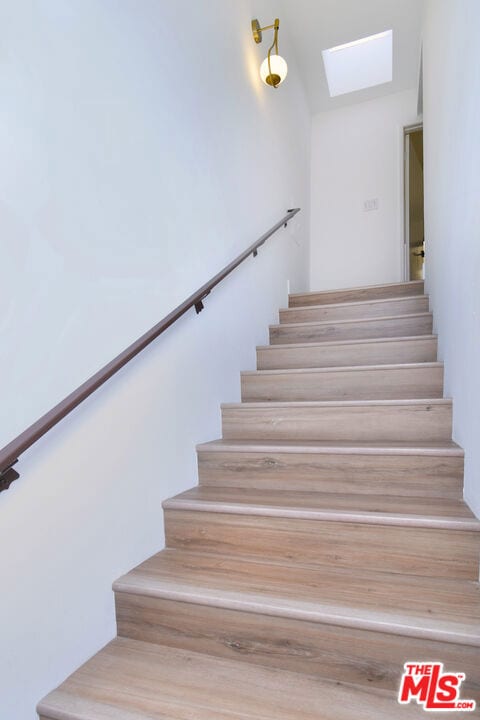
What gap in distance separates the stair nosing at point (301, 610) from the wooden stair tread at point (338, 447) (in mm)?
609

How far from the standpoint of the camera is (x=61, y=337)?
3.82 ft

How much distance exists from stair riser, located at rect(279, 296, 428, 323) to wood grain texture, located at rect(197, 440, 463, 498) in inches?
55.4

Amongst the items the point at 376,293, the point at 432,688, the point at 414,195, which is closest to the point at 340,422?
the point at 432,688

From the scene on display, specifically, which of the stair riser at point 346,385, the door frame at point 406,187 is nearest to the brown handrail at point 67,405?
the stair riser at point 346,385

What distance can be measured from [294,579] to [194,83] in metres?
2.11

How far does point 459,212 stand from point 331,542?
1.32 meters

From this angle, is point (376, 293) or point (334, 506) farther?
point (376, 293)

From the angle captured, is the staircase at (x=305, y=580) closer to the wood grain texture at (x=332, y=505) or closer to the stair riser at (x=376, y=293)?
the wood grain texture at (x=332, y=505)

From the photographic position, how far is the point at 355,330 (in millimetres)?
2732

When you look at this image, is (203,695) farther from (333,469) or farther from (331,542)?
(333,469)

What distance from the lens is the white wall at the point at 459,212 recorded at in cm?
136

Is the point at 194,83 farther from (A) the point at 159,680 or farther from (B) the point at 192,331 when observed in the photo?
(A) the point at 159,680

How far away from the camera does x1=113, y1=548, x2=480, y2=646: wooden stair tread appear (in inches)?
42.0

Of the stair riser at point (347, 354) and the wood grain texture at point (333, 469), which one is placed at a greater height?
the stair riser at point (347, 354)
